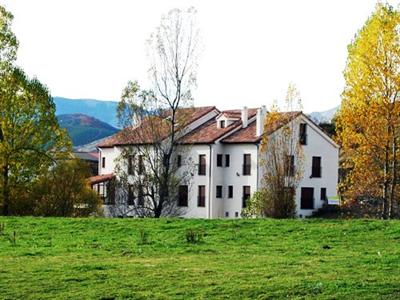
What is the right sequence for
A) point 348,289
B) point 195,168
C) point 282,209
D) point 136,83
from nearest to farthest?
point 348,289 < point 282,209 < point 136,83 < point 195,168

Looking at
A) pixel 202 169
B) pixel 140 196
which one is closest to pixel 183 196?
pixel 202 169

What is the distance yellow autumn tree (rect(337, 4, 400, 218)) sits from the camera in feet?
106

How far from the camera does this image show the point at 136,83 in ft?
148

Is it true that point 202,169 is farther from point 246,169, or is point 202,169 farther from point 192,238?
point 192,238

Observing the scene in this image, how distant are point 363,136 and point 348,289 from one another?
2210 cm

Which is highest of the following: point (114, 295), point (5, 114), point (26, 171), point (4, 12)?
point (4, 12)

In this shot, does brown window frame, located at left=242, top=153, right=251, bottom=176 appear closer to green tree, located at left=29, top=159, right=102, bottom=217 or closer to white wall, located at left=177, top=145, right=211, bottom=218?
white wall, located at left=177, top=145, right=211, bottom=218

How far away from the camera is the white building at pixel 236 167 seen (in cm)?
6125

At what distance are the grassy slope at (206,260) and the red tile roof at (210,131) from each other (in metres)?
37.5

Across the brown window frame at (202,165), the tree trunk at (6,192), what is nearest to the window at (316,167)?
the brown window frame at (202,165)

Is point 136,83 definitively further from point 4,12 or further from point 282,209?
point 282,209

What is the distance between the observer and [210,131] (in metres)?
64.8

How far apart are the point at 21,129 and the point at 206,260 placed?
92.7 feet

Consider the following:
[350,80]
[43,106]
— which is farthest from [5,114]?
[350,80]
